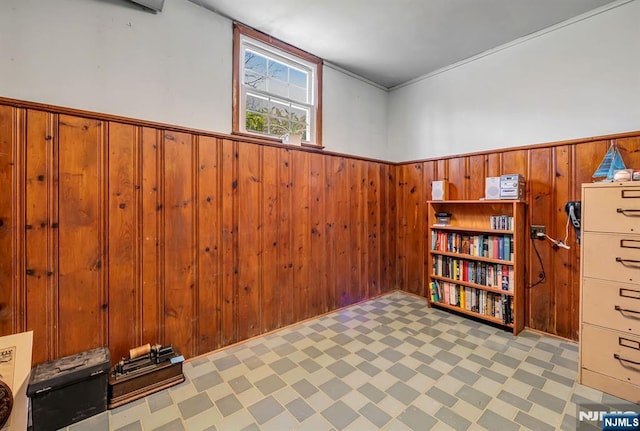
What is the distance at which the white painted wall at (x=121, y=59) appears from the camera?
5.47 ft

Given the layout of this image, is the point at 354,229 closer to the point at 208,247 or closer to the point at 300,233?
the point at 300,233

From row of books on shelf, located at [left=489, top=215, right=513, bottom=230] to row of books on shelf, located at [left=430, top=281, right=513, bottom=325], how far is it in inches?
27.1

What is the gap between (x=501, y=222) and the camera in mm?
2779

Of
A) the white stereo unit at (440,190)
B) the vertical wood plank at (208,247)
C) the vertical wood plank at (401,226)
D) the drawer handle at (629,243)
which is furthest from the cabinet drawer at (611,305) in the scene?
the vertical wood plank at (208,247)

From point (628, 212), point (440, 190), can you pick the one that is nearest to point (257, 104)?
point (440, 190)

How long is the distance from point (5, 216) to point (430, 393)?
2.86 m

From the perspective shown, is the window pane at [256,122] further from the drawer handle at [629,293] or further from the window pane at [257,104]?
the drawer handle at [629,293]

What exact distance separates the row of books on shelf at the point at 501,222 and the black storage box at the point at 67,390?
343cm

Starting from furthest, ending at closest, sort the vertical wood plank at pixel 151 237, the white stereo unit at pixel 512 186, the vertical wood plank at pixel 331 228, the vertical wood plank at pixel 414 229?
1. the vertical wood plank at pixel 414 229
2. the vertical wood plank at pixel 331 228
3. the white stereo unit at pixel 512 186
4. the vertical wood plank at pixel 151 237

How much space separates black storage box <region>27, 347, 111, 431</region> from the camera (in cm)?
151

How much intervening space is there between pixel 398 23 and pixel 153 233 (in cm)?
279

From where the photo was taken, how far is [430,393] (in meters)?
1.84

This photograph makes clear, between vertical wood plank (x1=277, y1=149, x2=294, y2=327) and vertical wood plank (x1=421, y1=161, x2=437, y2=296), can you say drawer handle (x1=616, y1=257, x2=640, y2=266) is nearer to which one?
vertical wood plank (x1=421, y1=161, x2=437, y2=296)

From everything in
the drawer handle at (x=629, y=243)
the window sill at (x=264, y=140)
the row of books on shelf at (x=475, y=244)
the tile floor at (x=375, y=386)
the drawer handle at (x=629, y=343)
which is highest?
the window sill at (x=264, y=140)
